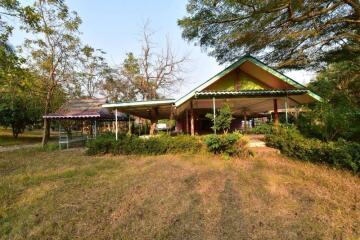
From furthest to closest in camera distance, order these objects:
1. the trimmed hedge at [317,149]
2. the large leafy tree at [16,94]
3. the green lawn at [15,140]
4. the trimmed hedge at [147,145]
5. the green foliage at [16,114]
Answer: the green lawn at [15,140] → the green foliage at [16,114] → the trimmed hedge at [147,145] → the large leafy tree at [16,94] → the trimmed hedge at [317,149]

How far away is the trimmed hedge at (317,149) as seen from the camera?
6273 mm

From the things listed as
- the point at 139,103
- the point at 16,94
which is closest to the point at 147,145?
the point at 139,103

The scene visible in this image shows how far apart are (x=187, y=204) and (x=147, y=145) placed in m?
6.38

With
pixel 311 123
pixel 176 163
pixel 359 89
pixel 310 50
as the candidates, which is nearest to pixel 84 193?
pixel 176 163

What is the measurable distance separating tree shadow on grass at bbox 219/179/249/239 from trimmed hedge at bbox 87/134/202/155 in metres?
4.99

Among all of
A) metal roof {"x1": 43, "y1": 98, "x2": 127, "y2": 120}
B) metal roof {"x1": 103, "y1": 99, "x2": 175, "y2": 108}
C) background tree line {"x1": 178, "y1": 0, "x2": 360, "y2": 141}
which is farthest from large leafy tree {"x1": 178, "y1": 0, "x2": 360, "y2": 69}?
metal roof {"x1": 43, "y1": 98, "x2": 127, "y2": 120}

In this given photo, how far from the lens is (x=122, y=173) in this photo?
7410mm

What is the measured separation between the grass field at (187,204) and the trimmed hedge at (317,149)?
388 millimetres

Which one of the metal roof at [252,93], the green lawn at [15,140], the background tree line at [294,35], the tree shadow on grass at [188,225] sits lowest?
A: the tree shadow on grass at [188,225]

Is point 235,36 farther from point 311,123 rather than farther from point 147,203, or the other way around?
point 147,203

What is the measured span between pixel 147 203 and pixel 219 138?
5.34 metres

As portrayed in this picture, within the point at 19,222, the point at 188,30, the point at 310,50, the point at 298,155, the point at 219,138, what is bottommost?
the point at 19,222

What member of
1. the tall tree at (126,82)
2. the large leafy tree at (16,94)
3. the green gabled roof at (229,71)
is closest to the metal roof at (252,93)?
the green gabled roof at (229,71)

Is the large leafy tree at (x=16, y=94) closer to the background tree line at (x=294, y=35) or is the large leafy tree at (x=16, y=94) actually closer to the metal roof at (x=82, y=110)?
the metal roof at (x=82, y=110)
